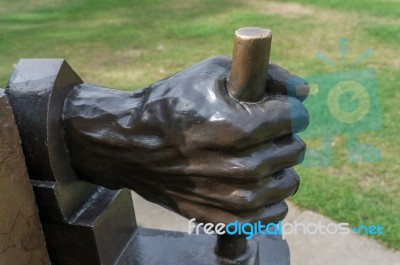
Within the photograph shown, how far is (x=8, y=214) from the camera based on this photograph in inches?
43.3

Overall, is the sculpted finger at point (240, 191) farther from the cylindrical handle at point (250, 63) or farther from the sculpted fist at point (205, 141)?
the cylindrical handle at point (250, 63)

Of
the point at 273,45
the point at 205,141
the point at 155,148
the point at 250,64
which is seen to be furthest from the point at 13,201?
the point at 273,45

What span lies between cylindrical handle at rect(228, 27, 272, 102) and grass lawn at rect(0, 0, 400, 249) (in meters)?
2.00

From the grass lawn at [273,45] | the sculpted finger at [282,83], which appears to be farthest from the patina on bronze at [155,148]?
the grass lawn at [273,45]

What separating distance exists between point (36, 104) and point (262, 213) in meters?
0.60

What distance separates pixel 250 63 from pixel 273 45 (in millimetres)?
4926

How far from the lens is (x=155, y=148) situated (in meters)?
1.07

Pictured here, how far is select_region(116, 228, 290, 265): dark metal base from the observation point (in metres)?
1.35

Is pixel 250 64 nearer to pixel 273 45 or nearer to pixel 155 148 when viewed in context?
pixel 155 148

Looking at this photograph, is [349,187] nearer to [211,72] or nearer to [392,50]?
[211,72]

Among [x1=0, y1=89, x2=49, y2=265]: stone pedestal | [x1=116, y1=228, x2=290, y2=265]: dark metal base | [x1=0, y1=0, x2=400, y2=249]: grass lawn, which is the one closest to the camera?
[x1=0, y1=89, x2=49, y2=265]: stone pedestal

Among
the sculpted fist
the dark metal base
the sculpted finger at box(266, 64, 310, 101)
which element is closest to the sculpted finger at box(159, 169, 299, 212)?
the sculpted fist

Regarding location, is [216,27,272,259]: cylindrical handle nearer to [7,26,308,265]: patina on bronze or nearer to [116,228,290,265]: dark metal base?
[7,26,308,265]: patina on bronze

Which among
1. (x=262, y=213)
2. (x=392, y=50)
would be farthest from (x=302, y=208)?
(x=392, y=50)
